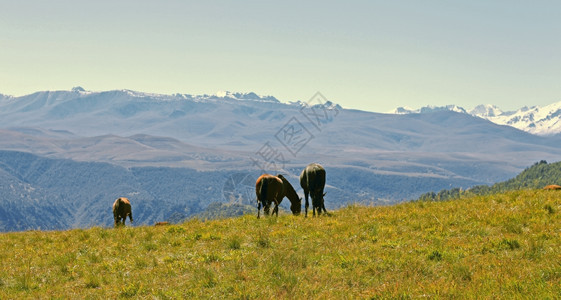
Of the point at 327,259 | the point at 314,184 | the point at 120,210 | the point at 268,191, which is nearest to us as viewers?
the point at 327,259

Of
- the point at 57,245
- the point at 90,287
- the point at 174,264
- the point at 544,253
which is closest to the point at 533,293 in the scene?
the point at 544,253

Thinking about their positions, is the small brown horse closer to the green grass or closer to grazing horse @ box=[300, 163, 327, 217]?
grazing horse @ box=[300, 163, 327, 217]

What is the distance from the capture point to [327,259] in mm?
15367

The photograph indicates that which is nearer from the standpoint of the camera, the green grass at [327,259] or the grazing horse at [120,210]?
the green grass at [327,259]

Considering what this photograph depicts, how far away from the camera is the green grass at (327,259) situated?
1266 cm

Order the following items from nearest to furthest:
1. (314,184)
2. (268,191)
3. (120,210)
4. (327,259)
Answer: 1. (327,259)
2. (314,184)
3. (268,191)
4. (120,210)

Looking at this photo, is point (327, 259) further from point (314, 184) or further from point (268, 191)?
point (268, 191)

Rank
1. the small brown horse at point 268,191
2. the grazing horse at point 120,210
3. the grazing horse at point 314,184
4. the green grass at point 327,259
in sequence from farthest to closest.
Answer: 1. the grazing horse at point 120,210
2. the small brown horse at point 268,191
3. the grazing horse at point 314,184
4. the green grass at point 327,259

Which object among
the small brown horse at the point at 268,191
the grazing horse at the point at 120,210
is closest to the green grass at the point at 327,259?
the small brown horse at the point at 268,191

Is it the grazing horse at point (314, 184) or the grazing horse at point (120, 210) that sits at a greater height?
the grazing horse at point (314, 184)

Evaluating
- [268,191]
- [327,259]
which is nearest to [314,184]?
[268,191]

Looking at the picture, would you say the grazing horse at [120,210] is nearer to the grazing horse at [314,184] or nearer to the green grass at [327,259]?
the green grass at [327,259]

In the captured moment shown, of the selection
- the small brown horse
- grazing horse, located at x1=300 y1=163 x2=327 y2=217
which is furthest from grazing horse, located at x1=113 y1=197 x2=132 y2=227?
grazing horse, located at x1=300 y1=163 x2=327 y2=217

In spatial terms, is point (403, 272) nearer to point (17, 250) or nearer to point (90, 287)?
point (90, 287)
